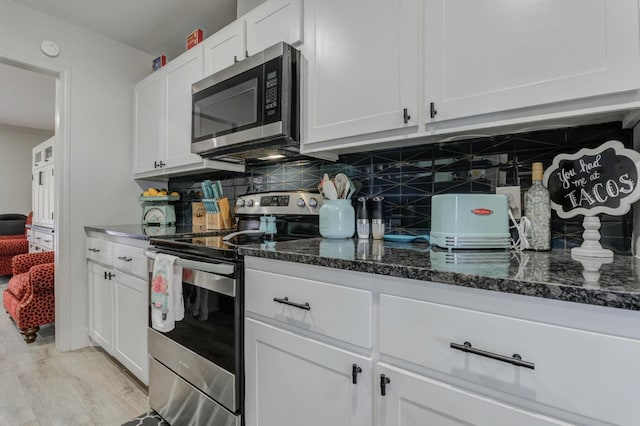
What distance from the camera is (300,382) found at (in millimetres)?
1035

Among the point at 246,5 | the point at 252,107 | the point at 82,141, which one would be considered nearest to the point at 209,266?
the point at 252,107

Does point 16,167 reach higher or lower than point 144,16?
lower

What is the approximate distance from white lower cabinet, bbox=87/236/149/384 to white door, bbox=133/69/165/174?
0.71m

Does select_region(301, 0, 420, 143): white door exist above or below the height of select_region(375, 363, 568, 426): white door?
above

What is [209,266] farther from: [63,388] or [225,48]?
[63,388]

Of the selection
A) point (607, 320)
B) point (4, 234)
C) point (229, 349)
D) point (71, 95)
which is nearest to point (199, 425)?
point (229, 349)

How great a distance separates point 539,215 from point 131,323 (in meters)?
2.20

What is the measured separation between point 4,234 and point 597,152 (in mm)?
7725

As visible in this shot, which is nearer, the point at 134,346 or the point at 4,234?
the point at 134,346

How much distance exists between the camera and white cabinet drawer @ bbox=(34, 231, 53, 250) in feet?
13.2

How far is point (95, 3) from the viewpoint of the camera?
2.21m

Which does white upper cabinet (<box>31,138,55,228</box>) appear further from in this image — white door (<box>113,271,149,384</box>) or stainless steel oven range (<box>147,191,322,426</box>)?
stainless steel oven range (<box>147,191,322,426</box>)

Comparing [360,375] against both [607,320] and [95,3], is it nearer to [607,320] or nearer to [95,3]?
[607,320]

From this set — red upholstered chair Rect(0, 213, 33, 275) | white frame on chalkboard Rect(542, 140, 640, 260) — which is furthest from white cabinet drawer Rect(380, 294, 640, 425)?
red upholstered chair Rect(0, 213, 33, 275)
